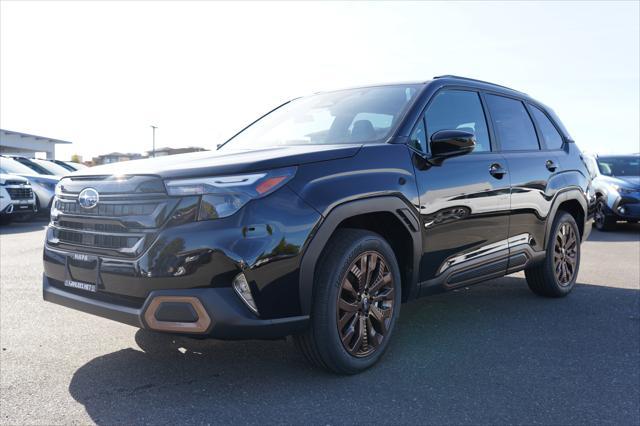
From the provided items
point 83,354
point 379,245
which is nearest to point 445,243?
point 379,245

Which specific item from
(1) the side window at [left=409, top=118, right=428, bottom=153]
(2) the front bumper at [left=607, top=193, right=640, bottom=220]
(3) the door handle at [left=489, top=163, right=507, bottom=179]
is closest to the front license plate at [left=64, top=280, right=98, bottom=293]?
(1) the side window at [left=409, top=118, right=428, bottom=153]

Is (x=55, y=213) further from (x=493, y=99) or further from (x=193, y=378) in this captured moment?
(x=493, y=99)

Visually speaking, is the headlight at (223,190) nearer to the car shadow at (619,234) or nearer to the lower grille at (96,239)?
the lower grille at (96,239)

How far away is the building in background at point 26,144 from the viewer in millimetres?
42834

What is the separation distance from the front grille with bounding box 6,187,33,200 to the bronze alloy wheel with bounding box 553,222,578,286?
1113 cm

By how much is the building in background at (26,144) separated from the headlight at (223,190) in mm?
42429

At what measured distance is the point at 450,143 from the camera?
3.70 m

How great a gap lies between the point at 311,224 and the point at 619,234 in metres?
10.3

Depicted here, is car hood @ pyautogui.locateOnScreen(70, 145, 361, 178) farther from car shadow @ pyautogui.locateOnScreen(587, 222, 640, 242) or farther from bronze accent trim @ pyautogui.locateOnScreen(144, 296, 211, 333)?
car shadow @ pyautogui.locateOnScreen(587, 222, 640, 242)

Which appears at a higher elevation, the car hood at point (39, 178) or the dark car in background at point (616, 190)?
the car hood at point (39, 178)

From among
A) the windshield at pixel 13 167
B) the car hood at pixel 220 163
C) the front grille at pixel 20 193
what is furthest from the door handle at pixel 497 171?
the windshield at pixel 13 167

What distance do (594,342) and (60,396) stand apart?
137 inches

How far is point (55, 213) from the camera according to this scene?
137 inches

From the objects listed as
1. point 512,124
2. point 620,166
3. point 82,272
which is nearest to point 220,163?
point 82,272
